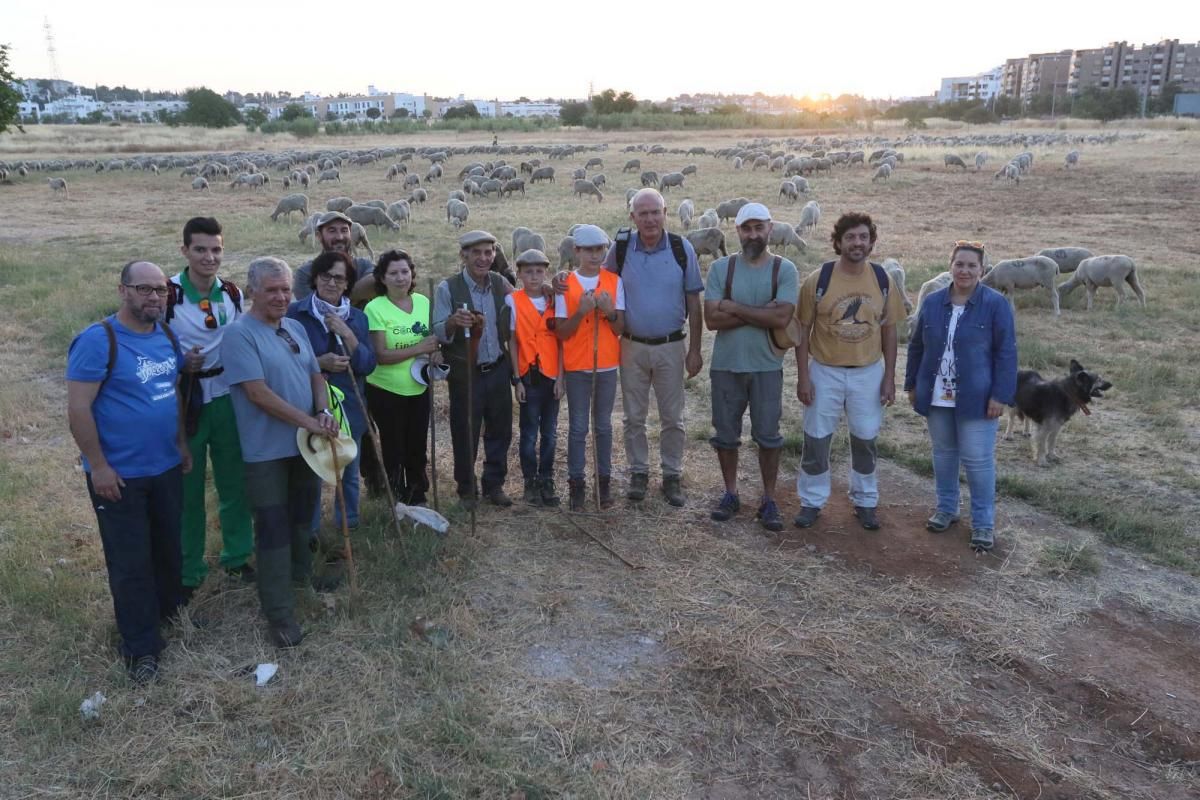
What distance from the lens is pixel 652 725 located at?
3451 mm

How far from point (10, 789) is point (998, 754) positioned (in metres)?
3.84

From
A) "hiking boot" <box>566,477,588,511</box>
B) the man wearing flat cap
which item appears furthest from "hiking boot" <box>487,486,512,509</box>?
"hiking boot" <box>566,477,588,511</box>

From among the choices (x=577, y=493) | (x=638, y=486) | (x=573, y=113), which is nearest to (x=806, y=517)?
(x=638, y=486)

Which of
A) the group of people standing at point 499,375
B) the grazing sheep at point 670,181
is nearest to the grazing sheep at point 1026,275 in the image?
the group of people standing at point 499,375

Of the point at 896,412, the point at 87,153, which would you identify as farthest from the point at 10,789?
the point at 87,153

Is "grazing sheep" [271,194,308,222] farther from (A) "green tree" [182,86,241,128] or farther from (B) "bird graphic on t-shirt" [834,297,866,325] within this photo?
(A) "green tree" [182,86,241,128]

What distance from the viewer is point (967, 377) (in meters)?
4.77

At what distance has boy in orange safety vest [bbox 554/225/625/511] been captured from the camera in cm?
496

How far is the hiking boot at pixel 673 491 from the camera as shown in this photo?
554 cm

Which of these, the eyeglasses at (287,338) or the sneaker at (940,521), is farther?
the sneaker at (940,521)

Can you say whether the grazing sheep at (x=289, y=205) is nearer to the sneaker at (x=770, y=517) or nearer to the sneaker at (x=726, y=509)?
the sneaker at (x=726, y=509)

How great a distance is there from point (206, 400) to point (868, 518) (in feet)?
12.9

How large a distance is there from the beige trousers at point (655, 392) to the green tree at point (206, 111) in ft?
247

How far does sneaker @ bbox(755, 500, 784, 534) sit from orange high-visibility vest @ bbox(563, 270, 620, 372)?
1.35 m
